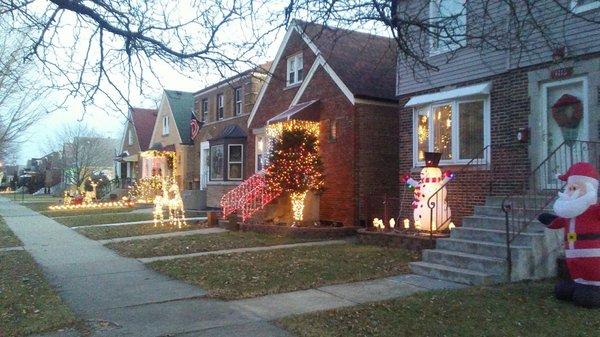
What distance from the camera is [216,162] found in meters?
24.4

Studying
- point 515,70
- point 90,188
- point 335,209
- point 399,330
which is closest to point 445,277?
point 399,330

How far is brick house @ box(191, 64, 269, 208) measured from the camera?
76.2 ft

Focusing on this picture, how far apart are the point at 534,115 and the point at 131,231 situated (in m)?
11.4

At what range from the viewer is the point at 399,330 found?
576cm

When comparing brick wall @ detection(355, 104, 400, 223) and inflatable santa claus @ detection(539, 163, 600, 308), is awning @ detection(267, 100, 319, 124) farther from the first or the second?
inflatable santa claus @ detection(539, 163, 600, 308)

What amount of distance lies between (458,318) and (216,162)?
756 inches

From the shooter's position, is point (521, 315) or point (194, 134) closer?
point (521, 315)

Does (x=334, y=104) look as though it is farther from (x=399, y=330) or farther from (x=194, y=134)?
(x=194, y=134)

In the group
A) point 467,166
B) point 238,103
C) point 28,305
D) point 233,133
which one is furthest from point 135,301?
point 238,103

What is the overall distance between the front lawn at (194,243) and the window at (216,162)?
9487 mm

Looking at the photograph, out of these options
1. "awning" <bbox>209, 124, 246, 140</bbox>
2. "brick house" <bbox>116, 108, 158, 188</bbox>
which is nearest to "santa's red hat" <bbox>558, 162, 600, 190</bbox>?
"awning" <bbox>209, 124, 246, 140</bbox>

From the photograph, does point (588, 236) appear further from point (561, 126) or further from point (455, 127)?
point (455, 127)

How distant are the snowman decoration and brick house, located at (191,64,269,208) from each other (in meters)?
10.4

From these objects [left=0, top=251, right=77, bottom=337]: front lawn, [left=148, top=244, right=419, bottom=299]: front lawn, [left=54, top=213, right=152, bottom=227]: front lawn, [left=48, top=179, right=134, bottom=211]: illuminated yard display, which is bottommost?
[left=0, top=251, right=77, bottom=337]: front lawn
